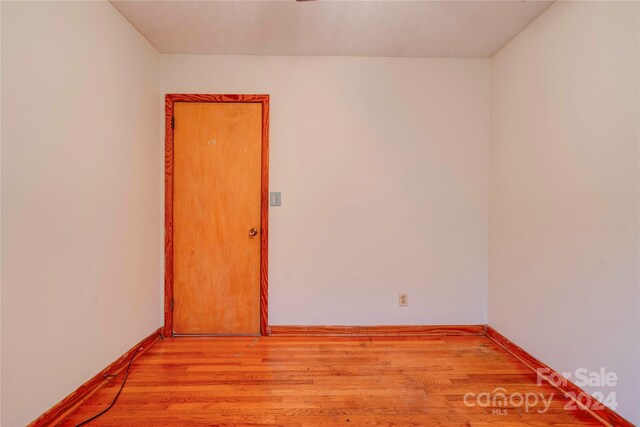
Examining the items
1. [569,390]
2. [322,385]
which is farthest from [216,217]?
[569,390]

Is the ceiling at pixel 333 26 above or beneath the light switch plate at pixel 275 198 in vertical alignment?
above

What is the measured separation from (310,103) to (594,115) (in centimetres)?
193

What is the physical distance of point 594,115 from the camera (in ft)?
5.60

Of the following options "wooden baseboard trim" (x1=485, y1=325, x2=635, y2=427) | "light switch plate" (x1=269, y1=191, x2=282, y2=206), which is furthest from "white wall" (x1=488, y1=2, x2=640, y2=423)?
"light switch plate" (x1=269, y1=191, x2=282, y2=206)

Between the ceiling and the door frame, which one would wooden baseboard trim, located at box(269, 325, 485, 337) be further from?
the ceiling

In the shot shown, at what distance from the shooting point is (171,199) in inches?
104

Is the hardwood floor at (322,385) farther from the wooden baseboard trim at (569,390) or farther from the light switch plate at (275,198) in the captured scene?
the light switch plate at (275,198)

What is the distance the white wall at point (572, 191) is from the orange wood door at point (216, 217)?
2.08 metres

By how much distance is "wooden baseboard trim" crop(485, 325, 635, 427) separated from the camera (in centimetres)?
157

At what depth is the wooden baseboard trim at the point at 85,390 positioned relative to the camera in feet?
5.07

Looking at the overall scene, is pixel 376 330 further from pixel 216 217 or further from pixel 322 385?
pixel 216 217

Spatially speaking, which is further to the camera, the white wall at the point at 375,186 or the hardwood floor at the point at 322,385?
the white wall at the point at 375,186

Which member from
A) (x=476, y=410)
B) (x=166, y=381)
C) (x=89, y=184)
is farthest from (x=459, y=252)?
(x=89, y=184)

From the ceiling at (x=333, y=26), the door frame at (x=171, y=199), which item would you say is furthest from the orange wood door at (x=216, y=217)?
the ceiling at (x=333, y=26)
